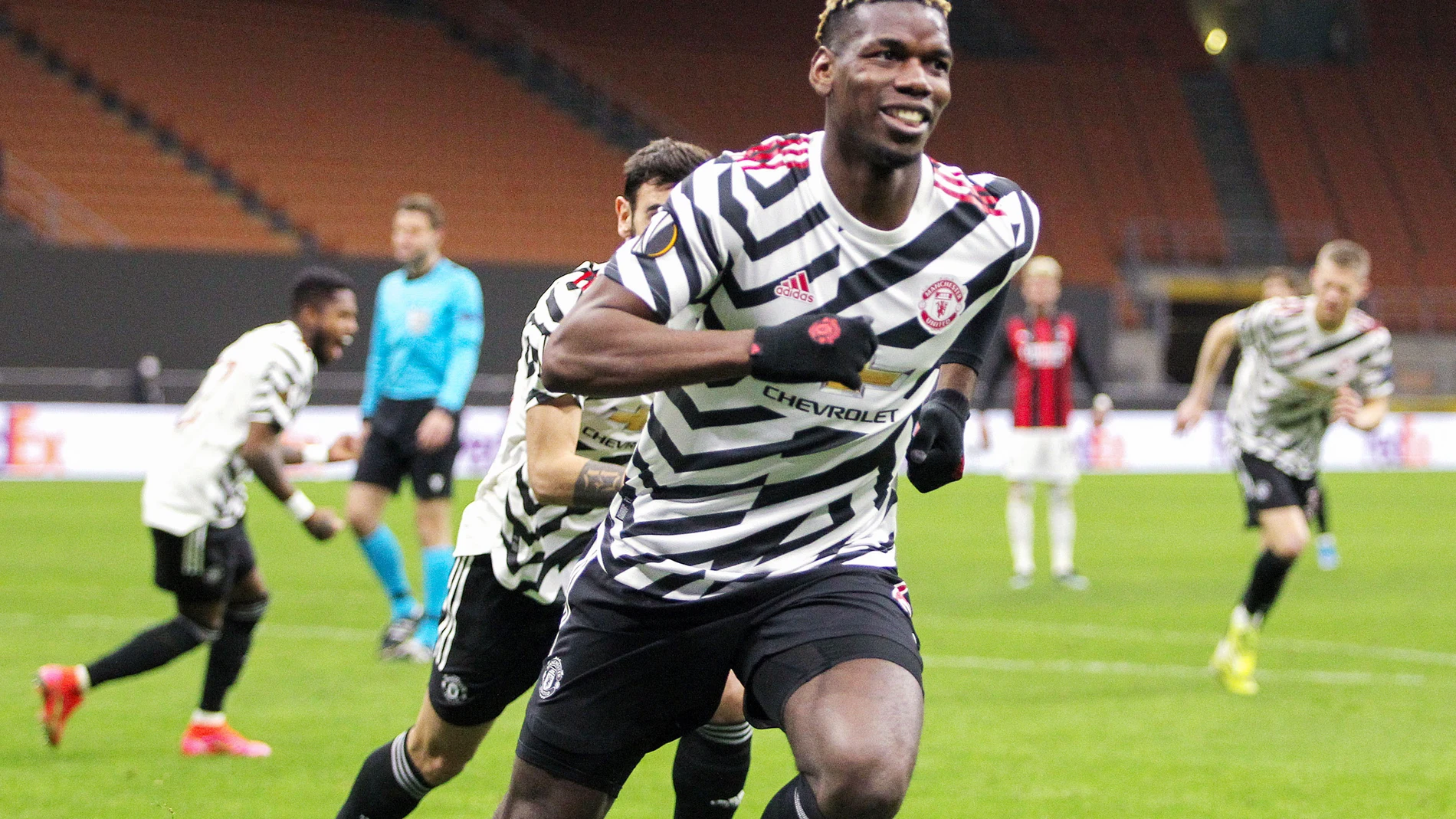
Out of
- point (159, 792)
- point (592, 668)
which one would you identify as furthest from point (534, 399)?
point (159, 792)

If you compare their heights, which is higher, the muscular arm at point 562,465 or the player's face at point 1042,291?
the player's face at point 1042,291

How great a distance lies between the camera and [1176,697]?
821cm

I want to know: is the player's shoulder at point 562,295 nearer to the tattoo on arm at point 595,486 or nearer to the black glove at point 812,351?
the tattoo on arm at point 595,486

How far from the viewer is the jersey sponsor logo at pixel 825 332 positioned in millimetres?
3027

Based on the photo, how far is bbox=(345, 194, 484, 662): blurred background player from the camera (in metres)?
9.27

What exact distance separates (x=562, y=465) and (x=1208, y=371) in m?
6.80

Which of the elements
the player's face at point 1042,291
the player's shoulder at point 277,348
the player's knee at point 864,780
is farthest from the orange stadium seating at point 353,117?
the player's knee at point 864,780

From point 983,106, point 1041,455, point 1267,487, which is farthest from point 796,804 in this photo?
point 983,106

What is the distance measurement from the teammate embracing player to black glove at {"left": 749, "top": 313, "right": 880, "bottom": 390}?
78mm

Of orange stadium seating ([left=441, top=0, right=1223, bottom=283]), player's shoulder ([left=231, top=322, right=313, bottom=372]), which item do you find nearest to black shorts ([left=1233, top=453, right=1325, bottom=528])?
player's shoulder ([left=231, top=322, right=313, bottom=372])

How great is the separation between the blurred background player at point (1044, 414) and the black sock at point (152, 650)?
23.5 feet

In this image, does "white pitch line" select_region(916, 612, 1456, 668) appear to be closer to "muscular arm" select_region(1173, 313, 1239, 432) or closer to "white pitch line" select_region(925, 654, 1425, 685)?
"white pitch line" select_region(925, 654, 1425, 685)

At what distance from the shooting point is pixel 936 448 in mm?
3566

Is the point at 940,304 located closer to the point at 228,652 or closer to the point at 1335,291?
the point at 228,652
